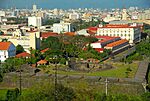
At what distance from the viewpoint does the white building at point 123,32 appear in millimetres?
12688

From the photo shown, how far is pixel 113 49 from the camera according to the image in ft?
32.1

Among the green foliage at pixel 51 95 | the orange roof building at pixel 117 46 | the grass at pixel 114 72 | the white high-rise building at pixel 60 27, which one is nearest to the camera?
the green foliage at pixel 51 95

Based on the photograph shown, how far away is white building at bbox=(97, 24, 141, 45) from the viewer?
41.6 feet

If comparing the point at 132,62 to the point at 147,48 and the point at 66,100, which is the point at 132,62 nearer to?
the point at 147,48

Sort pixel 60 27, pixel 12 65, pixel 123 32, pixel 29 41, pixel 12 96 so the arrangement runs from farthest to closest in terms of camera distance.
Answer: pixel 60 27
pixel 123 32
pixel 29 41
pixel 12 65
pixel 12 96

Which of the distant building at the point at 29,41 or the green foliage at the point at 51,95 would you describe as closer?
the green foliage at the point at 51,95

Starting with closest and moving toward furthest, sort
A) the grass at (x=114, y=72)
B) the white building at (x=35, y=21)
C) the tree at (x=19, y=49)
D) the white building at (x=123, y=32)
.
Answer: the grass at (x=114, y=72) → the tree at (x=19, y=49) → the white building at (x=123, y=32) → the white building at (x=35, y=21)

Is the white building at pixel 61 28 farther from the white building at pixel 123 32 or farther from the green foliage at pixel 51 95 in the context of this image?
the green foliage at pixel 51 95

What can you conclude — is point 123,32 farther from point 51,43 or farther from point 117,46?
point 51,43

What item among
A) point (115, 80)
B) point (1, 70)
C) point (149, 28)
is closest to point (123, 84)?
point (115, 80)

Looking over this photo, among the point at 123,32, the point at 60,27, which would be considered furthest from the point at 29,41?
the point at 60,27

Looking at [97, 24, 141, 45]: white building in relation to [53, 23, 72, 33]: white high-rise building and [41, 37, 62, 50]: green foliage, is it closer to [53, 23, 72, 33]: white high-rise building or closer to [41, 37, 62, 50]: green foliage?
[53, 23, 72, 33]: white high-rise building

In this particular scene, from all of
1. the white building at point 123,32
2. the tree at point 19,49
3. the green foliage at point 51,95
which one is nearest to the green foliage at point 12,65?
the tree at point 19,49

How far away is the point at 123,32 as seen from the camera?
42.4 ft
